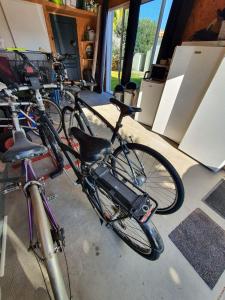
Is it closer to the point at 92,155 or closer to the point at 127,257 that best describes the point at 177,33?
the point at 92,155

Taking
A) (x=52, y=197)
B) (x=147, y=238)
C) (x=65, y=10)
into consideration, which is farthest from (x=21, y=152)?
(x=65, y=10)

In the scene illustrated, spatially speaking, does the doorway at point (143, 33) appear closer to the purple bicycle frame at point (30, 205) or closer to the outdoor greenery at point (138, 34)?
the outdoor greenery at point (138, 34)

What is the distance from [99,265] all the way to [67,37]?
4966 millimetres

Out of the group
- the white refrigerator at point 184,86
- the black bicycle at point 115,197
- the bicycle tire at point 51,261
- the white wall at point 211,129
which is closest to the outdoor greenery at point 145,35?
the white refrigerator at point 184,86

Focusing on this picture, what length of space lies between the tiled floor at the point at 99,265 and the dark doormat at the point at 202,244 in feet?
0.12

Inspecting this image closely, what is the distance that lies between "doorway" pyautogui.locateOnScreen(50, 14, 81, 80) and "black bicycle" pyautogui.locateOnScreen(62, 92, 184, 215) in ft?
10.6

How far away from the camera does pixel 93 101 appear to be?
385 cm

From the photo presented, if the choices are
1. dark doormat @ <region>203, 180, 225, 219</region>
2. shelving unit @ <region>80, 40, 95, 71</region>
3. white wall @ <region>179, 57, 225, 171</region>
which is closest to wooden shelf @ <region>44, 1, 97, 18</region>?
shelving unit @ <region>80, 40, 95, 71</region>

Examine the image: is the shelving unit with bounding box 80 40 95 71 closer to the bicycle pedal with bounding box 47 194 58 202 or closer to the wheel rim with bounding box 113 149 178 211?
the wheel rim with bounding box 113 149 178 211

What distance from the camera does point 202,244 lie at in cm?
118

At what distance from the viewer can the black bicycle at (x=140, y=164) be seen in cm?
113

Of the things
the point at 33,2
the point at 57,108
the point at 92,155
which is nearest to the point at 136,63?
the point at 33,2

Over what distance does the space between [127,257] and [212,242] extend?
0.73 metres

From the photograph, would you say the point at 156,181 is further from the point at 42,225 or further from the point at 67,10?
the point at 67,10
